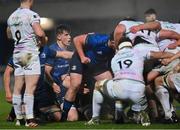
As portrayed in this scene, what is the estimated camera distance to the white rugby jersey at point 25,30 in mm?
8195

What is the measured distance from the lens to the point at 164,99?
→ 8391 millimetres

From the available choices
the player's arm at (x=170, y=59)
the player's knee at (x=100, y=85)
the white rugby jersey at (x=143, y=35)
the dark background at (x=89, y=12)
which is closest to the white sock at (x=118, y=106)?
the player's knee at (x=100, y=85)

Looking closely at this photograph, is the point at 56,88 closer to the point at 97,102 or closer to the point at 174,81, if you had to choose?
the point at 97,102

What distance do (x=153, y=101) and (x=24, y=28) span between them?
2.07 m

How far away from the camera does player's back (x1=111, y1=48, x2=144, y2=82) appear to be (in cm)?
811

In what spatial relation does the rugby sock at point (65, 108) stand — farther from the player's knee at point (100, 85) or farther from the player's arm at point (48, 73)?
the player's knee at point (100, 85)

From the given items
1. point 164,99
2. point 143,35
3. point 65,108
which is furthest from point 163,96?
point 65,108

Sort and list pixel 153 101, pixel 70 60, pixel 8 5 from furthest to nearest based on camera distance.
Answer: pixel 8 5
pixel 70 60
pixel 153 101

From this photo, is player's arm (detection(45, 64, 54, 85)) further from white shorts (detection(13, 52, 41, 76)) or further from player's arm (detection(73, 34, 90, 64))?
white shorts (detection(13, 52, 41, 76))

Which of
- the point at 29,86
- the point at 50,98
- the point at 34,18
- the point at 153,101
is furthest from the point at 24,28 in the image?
the point at 153,101

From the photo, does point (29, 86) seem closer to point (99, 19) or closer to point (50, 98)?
point (50, 98)

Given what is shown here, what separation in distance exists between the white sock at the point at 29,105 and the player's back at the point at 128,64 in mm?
1149

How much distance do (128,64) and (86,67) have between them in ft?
3.73

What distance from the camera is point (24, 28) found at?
822 centimetres
